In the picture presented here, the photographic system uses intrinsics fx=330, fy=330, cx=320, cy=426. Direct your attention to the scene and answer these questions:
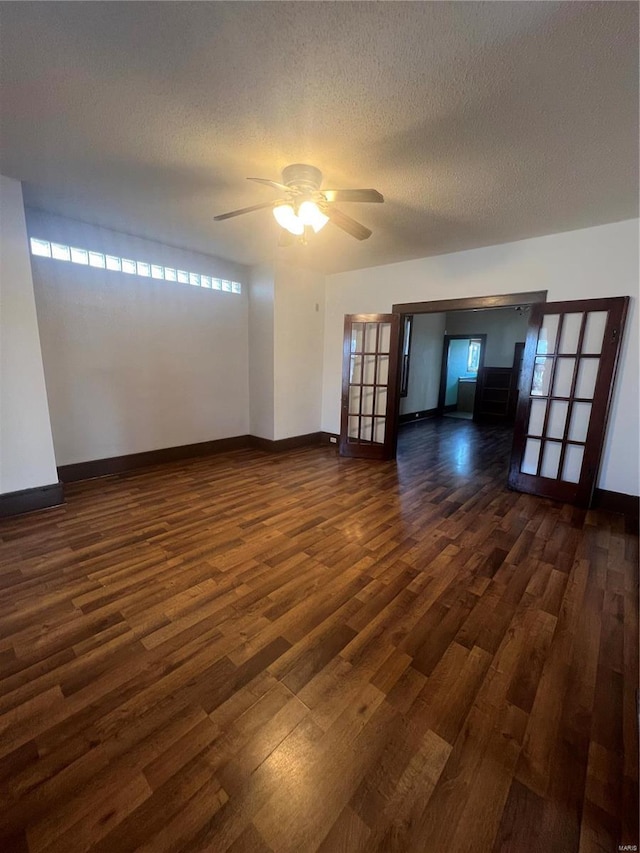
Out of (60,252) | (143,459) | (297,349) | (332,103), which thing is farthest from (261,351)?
(332,103)

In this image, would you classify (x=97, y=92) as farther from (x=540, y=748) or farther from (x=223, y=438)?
(x=223, y=438)

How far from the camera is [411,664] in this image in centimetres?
155

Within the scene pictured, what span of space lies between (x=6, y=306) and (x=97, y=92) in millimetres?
1814

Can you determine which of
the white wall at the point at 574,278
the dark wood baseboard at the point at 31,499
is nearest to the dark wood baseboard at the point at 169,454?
the dark wood baseboard at the point at 31,499

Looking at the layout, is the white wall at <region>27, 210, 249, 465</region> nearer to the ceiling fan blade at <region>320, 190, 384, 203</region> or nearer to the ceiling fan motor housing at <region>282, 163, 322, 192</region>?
the ceiling fan motor housing at <region>282, 163, 322, 192</region>

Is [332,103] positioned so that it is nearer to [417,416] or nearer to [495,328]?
[417,416]

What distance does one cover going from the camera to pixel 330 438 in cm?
555

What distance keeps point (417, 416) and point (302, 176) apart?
19.6 feet

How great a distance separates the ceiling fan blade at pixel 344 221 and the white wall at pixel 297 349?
222 centimetres

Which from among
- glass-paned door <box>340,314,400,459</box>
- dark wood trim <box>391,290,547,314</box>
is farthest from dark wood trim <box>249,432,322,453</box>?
dark wood trim <box>391,290,547,314</box>

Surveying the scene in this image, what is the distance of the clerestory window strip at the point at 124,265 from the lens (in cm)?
322

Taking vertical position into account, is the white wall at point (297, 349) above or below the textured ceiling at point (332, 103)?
below

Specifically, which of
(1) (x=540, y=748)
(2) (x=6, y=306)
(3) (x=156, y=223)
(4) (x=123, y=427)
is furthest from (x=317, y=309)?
(1) (x=540, y=748)

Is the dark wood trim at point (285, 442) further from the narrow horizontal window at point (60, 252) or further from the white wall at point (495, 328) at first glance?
the white wall at point (495, 328)
